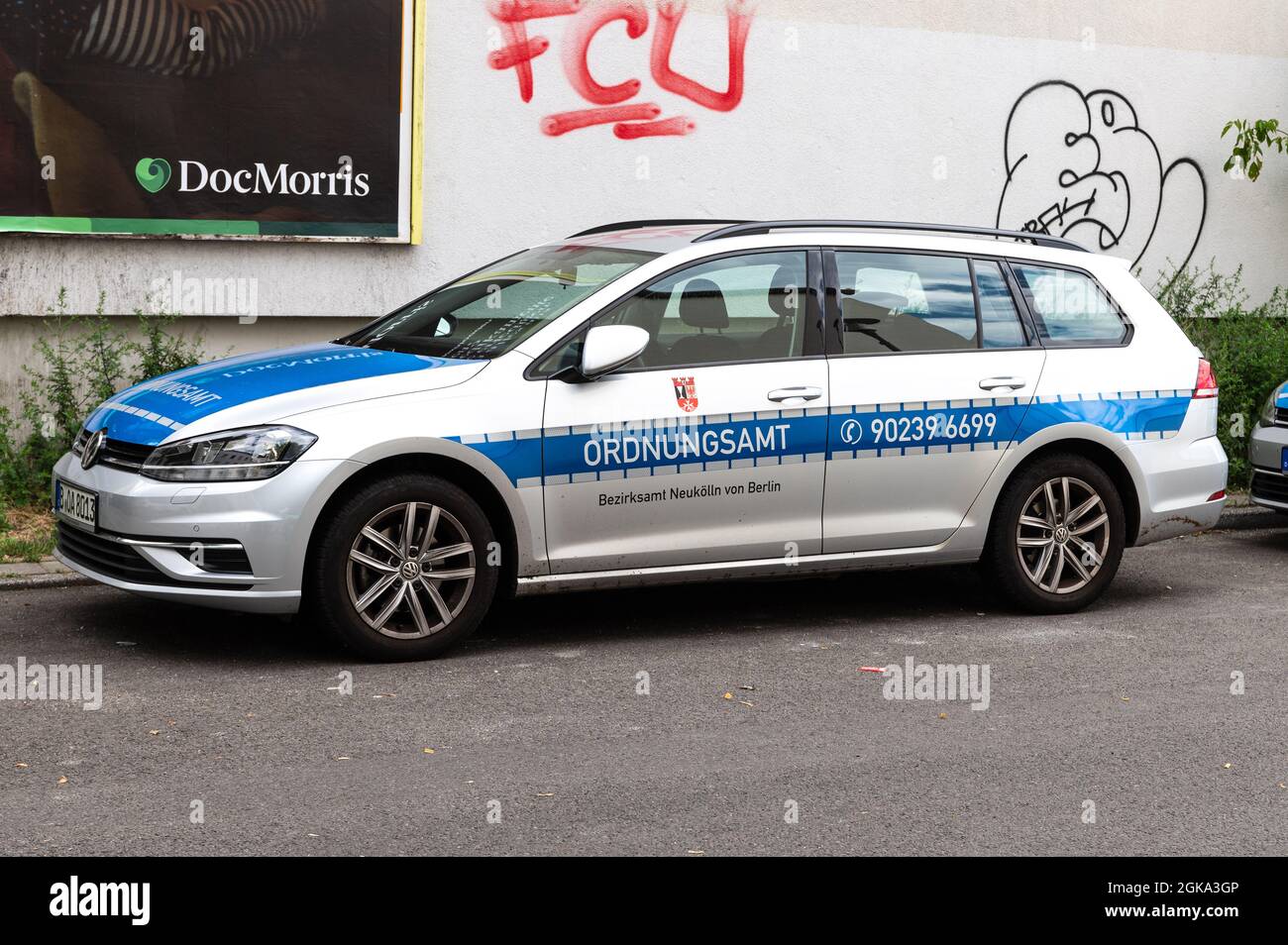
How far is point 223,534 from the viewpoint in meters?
6.09

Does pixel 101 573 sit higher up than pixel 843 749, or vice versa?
pixel 101 573

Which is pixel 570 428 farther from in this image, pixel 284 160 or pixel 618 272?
pixel 284 160

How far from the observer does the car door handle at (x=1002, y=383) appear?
7348 mm

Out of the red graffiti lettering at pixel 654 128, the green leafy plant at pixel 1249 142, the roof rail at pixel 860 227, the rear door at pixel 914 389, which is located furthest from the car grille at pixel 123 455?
the green leafy plant at pixel 1249 142

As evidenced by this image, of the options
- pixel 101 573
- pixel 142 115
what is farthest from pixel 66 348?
pixel 101 573

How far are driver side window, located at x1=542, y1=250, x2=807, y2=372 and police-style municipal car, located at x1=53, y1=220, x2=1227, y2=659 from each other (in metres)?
0.01

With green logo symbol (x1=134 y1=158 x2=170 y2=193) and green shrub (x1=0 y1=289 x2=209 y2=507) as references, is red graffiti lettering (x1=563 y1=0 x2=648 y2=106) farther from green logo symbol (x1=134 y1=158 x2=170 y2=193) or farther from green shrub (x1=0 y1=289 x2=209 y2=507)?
green shrub (x1=0 y1=289 x2=209 y2=507)

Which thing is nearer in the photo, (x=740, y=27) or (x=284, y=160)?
(x=284, y=160)

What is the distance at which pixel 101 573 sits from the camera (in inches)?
251

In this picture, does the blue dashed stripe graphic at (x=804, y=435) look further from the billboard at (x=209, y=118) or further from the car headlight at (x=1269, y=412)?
the billboard at (x=209, y=118)

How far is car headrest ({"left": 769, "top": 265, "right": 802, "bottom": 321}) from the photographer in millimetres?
7094

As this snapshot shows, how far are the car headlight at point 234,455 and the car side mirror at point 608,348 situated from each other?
1.12 meters
